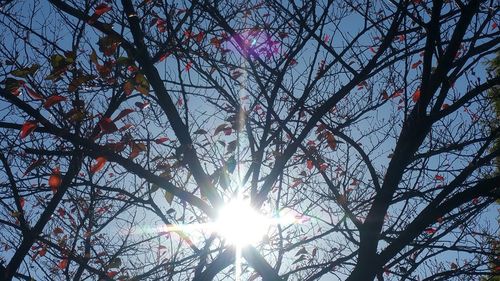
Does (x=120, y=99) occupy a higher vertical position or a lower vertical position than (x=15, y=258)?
higher

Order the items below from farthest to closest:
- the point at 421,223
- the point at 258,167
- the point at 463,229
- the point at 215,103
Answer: the point at 463,229
the point at 215,103
the point at 258,167
the point at 421,223

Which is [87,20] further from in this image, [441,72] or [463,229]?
[463,229]

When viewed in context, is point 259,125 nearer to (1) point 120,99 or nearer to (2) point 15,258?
(1) point 120,99

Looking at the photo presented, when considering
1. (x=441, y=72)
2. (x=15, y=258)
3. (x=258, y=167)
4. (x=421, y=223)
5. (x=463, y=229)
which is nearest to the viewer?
(x=421, y=223)

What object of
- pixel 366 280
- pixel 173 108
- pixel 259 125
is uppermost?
pixel 259 125

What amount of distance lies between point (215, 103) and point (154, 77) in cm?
85

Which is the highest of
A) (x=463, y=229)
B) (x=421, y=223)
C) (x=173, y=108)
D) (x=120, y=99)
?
(x=120, y=99)

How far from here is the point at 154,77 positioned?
3.55m

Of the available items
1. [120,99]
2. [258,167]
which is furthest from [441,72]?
[120,99]

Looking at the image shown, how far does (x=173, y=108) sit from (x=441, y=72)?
2.05 metres

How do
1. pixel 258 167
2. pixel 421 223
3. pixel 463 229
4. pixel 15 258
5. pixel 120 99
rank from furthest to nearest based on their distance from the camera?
pixel 120 99
pixel 463 229
pixel 15 258
pixel 258 167
pixel 421 223

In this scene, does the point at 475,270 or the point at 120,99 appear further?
the point at 120,99

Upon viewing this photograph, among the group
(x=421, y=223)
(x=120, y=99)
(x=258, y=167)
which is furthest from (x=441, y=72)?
(x=120, y=99)

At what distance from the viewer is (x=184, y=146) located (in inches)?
138
